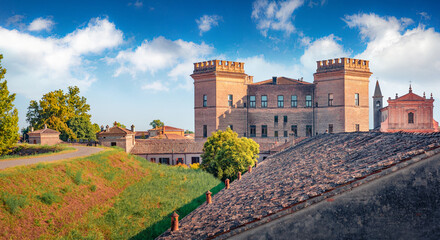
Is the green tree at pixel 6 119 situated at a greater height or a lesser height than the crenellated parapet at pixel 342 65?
→ lesser

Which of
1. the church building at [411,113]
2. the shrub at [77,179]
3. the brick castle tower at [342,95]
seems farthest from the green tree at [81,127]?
the church building at [411,113]

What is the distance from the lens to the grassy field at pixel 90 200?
44.6 ft

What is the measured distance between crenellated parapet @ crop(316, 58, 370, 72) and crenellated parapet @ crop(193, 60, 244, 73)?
1182 centimetres

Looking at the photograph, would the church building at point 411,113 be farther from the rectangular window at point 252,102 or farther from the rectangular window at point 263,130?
the rectangular window at point 252,102

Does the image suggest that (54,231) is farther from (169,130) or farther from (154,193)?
(169,130)

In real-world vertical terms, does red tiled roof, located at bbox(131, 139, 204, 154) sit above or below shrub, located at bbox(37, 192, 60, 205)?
above

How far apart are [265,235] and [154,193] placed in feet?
58.6

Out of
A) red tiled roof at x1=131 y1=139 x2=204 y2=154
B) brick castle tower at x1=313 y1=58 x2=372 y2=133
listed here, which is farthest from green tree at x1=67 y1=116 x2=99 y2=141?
brick castle tower at x1=313 y1=58 x2=372 y2=133

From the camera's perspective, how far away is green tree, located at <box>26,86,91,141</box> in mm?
54078

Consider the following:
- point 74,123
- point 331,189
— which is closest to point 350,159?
point 331,189

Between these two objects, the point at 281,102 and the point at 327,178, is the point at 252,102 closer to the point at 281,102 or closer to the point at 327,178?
the point at 281,102

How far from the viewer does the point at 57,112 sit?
5603 centimetres

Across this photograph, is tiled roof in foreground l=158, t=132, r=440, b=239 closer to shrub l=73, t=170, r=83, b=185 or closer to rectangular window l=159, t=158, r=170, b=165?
shrub l=73, t=170, r=83, b=185

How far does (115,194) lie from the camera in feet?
70.0
